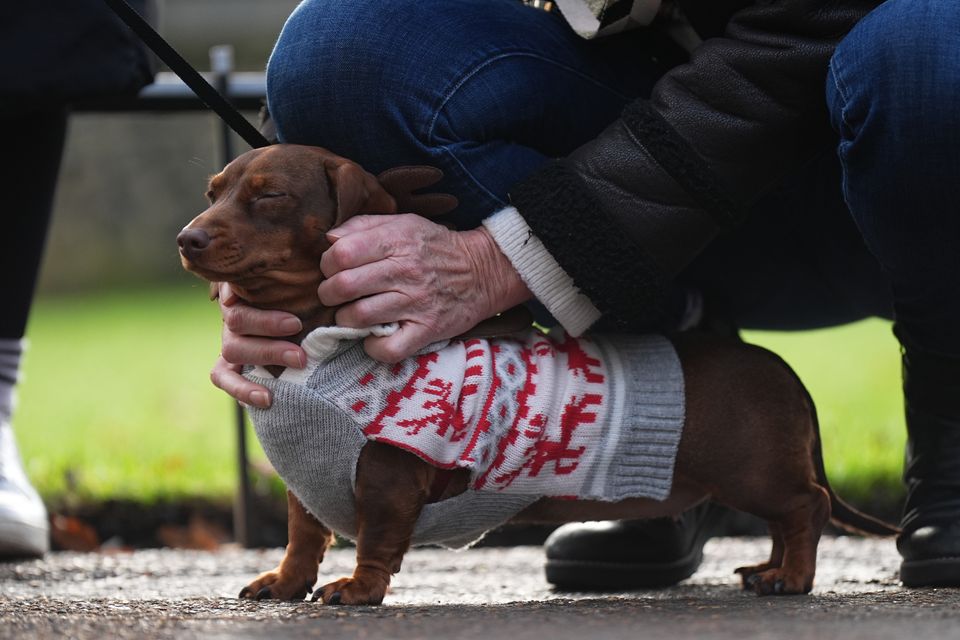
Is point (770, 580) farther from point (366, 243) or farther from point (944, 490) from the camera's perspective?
point (366, 243)

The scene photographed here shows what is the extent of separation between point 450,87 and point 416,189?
18 cm

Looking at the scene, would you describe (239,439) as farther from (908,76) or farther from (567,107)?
(908,76)

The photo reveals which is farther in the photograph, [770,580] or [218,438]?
[218,438]

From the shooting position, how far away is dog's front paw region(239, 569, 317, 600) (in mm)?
2039

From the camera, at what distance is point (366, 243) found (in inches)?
76.0

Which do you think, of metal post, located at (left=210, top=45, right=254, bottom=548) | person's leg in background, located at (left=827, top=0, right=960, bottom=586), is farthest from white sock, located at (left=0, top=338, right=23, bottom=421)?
person's leg in background, located at (left=827, top=0, right=960, bottom=586)

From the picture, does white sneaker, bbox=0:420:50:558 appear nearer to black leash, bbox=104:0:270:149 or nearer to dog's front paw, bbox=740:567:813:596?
black leash, bbox=104:0:270:149

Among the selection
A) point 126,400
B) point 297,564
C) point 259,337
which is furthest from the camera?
point 126,400

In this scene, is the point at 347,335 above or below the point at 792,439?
A: above

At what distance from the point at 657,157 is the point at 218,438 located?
131 inches

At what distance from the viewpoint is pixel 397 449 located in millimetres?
1948

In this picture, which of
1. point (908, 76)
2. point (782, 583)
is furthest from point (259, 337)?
point (908, 76)

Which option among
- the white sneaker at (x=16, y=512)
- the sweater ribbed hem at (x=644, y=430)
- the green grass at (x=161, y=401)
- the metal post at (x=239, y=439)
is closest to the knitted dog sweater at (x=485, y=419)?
the sweater ribbed hem at (x=644, y=430)

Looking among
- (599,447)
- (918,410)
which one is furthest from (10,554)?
(918,410)
